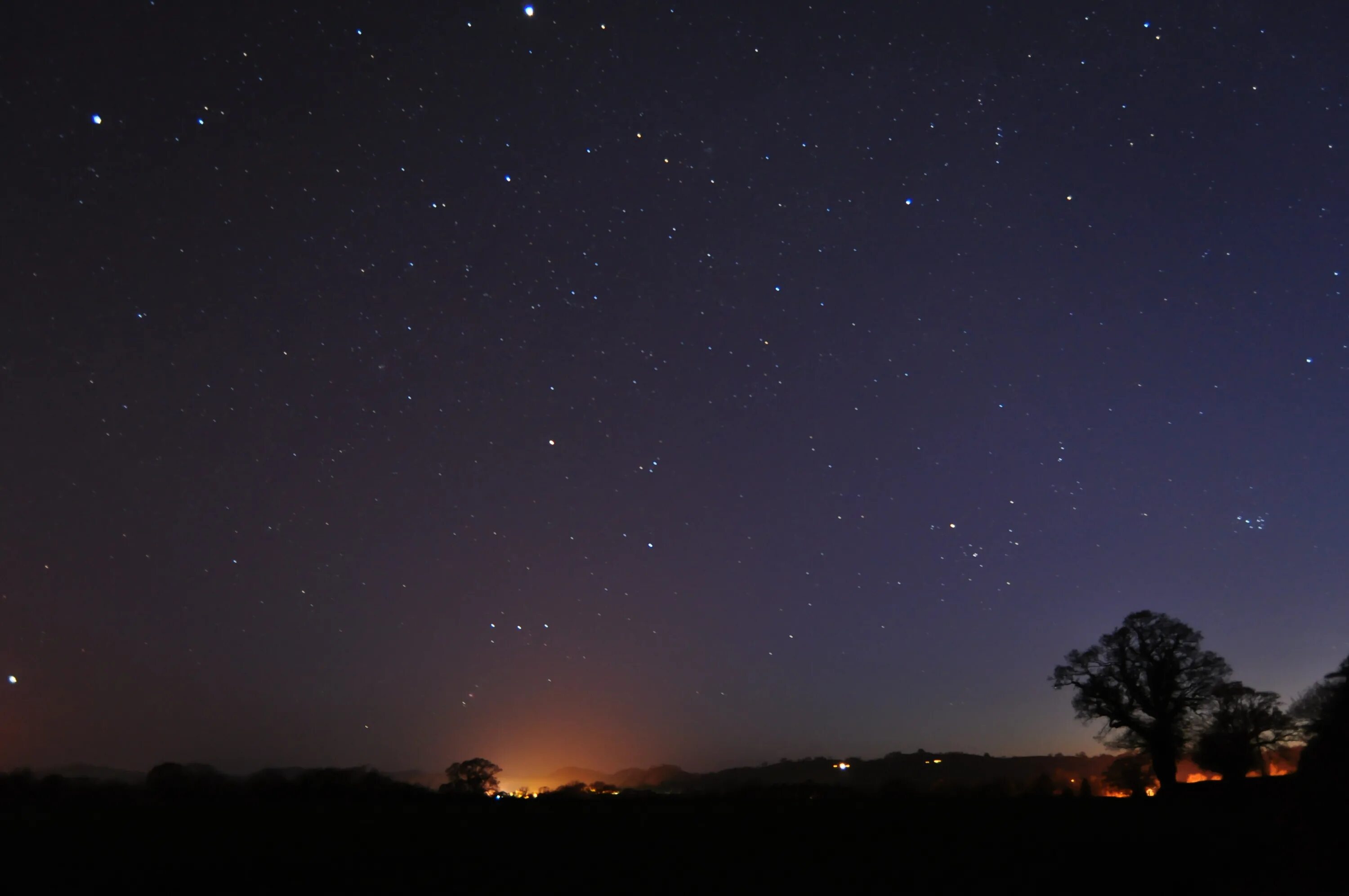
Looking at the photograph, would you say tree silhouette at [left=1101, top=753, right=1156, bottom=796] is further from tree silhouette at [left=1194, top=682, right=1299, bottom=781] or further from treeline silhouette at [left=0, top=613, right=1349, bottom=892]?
treeline silhouette at [left=0, top=613, right=1349, bottom=892]

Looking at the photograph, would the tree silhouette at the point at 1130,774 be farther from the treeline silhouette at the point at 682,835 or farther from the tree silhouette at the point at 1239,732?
the treeline silhouette at the point at 682,835

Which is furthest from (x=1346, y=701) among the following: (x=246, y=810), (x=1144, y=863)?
(x=246, y=810)

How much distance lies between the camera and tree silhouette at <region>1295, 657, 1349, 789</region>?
29.4 feet

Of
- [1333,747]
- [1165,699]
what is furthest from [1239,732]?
[1333,747]

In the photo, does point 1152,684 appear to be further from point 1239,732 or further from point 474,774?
Answer: point 474,774

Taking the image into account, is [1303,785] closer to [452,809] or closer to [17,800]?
[452,809]

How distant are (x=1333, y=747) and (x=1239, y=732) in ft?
87.3

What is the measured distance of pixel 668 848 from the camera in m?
12.3

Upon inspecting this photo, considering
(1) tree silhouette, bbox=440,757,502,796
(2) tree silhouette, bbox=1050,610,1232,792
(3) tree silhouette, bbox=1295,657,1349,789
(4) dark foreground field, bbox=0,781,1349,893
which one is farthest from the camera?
(1) tree silhouette, bbox=440,757,502,796

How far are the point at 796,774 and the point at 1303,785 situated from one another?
1947 inches

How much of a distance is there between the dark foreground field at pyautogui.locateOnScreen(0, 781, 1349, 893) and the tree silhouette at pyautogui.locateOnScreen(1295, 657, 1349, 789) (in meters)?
0.29

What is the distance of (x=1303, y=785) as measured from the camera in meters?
9.40

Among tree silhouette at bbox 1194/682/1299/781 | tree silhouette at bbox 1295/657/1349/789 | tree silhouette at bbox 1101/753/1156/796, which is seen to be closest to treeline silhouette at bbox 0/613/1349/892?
tree silhouette at bbox 1295/657/1349/789

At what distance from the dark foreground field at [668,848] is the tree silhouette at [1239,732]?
1514 cm
